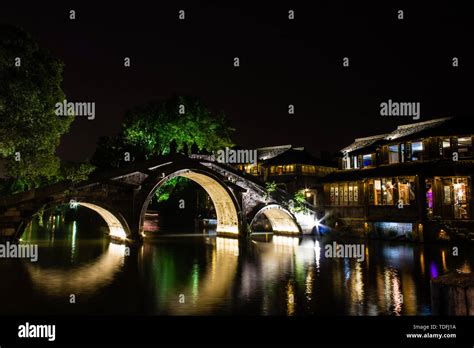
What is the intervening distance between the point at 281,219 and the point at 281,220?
18 cm

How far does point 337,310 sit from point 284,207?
93.0 feet

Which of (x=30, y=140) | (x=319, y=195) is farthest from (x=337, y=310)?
(x=319, y=195)

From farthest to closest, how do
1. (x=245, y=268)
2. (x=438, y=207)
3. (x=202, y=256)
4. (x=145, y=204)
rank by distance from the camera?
1. (x=438, y=207)
2. (x=145, y=204)
3. (x=202, y=256)
4. (x=245, y=268)

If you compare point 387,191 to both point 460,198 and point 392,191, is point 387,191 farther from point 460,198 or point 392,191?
point 460,198

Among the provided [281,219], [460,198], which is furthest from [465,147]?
[281,219]

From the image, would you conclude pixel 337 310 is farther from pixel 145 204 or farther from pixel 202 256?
pixel 145 204

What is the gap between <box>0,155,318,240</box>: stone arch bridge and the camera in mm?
27141

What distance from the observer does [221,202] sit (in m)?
41.7

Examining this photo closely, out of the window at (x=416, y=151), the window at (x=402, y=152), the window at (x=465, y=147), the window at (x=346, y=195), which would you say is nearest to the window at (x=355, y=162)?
the window at (x=346, y=195)

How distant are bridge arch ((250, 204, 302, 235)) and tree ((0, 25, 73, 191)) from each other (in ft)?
68.7

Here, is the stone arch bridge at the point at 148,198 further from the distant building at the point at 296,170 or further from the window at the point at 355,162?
the distant building at the point at 296,170

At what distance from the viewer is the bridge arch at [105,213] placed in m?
27.2

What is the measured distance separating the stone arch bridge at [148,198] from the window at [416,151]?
11824 millimetres

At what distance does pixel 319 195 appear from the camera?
54812mm
